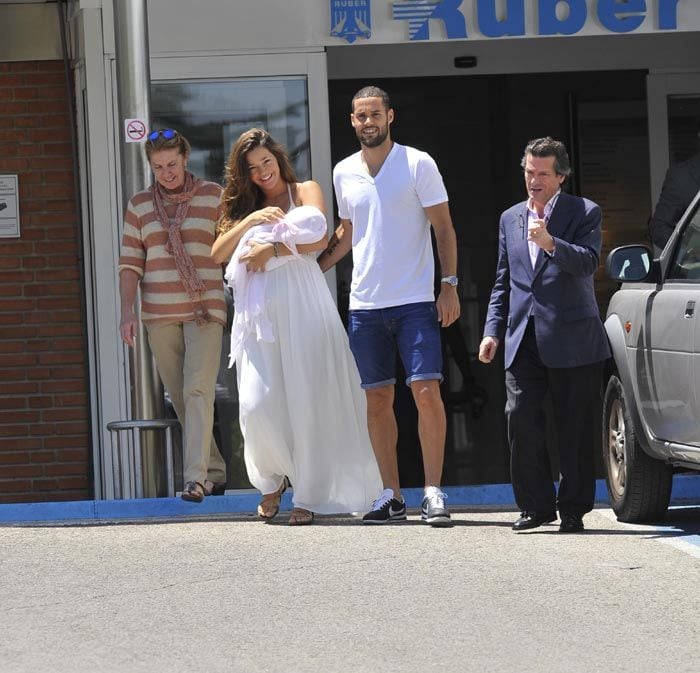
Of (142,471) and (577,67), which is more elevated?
(577,67)

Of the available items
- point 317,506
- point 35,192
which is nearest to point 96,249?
point 35,192

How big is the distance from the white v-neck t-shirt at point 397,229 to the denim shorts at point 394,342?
0.06m

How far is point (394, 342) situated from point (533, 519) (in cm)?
108

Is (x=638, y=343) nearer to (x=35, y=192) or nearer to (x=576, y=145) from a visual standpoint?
(x=35, y=192)

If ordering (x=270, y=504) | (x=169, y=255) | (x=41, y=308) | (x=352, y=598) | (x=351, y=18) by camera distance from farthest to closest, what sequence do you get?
1. (x=41, y=308)
2. (x=351, y=18)
3. (x=169, y=255)
4. (x=270, y=504)
5. (x=352, y=598)

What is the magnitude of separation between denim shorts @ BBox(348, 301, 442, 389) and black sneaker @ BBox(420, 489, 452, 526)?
1.82 ft

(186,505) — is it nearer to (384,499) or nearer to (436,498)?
(384,499)

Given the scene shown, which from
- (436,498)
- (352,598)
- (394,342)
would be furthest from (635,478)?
(352,598)

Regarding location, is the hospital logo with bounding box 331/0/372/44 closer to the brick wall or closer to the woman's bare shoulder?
the brick wall

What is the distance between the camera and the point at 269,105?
10.7 metres

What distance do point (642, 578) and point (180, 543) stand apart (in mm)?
2234

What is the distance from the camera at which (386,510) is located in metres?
8.05

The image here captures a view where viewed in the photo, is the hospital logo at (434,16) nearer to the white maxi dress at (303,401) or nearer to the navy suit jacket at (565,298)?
the white maxi dress at (303,401)

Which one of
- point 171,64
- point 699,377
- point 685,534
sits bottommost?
point 685,534
